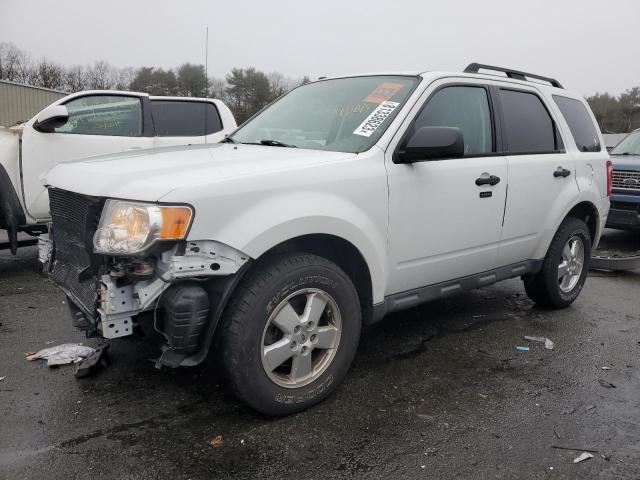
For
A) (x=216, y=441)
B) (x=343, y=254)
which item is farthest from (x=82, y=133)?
(x=216, y=441)

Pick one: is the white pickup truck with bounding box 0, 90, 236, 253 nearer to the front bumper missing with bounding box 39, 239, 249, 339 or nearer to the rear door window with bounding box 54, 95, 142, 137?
the rear door window with bounding box 54, 95, 142, 137

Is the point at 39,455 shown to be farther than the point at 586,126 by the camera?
No

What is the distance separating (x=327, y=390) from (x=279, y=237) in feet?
3.08

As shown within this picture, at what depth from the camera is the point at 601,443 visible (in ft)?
8.82

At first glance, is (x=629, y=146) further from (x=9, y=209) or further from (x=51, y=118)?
(x=9, y=209)

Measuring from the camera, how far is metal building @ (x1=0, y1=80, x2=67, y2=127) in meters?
22.4

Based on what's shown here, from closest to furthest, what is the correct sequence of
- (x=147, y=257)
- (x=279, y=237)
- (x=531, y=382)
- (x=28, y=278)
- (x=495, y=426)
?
1. (x=147, y=257)
2. (x=279, y=237)
3. (x=495, y=426)
4. (x=531, y=382)
5. (x=28, y=278)

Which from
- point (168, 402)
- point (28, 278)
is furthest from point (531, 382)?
point (28, 278)

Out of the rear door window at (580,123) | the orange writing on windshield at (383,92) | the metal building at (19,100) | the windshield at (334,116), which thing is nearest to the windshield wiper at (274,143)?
the windshield at (334,116)

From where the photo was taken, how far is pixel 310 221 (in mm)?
2729

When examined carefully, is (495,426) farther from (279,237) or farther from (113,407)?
(113,407)

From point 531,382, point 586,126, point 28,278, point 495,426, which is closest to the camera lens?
point 495,426

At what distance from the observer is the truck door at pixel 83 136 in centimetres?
548

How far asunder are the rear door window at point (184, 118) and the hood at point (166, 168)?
3.57m
